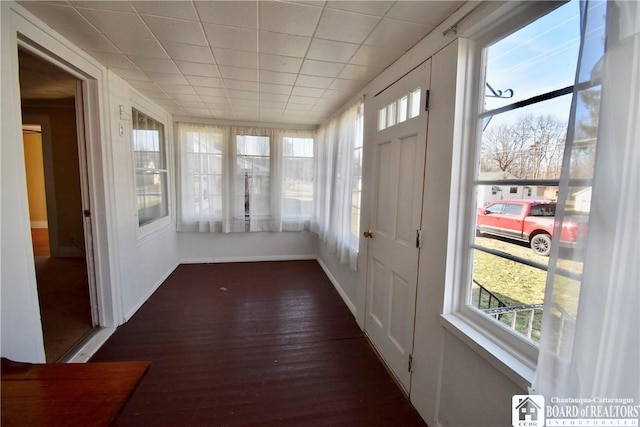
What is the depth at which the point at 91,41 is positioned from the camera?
1.82 metres

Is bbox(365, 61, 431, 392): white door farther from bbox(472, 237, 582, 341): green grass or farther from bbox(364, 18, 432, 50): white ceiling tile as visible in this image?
bbox(472, 237, 582, 341): green grass

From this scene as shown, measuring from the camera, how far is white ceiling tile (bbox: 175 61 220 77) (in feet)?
6.98

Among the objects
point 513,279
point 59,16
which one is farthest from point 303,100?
point 513,279

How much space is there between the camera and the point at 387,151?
2.09 m

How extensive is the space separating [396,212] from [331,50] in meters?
1.18

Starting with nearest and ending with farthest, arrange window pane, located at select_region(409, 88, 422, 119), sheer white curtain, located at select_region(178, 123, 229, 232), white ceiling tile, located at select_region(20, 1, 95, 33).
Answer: white ceiling tile, located at select_region(20, 1, 95, 33) < window pane, located at select_region(409, 88, 422, 119) < sheer white curtain, located at select_region(178, 123, 229, 232)

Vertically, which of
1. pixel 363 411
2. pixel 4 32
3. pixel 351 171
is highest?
pixel 4 32

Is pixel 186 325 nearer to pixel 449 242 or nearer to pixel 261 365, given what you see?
pixel 261 365

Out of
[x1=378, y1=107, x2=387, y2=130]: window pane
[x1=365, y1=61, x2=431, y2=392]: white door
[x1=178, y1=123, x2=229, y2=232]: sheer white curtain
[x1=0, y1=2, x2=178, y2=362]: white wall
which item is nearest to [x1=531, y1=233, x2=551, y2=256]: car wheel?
[x1=365, y1=61, x2=431, y2=392]: white door

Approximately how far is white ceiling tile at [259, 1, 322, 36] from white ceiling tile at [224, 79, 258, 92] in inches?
38.5

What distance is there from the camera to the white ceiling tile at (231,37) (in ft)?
5.29

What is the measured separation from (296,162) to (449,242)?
10.7 ft

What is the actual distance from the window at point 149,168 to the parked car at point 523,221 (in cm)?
315

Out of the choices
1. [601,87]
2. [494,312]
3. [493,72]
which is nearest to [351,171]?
[493,72]
